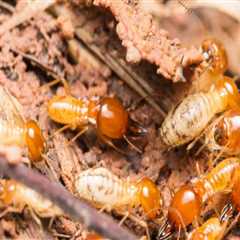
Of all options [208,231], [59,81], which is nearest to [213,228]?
[208,231]

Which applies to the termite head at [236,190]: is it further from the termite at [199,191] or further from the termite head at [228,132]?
the termite head at [228,132]

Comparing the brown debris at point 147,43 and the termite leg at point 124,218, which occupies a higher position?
the brown debris at point 147,43

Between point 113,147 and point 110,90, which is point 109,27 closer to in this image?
point 110,90

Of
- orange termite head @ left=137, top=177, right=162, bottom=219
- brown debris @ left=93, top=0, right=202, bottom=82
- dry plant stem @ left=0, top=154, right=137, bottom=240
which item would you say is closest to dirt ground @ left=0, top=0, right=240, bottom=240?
brown debris @ left=93, top=0, right=202, bottom=82

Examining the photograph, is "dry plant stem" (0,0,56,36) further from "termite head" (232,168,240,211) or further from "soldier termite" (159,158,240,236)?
"termite head" (232,168,240,211)

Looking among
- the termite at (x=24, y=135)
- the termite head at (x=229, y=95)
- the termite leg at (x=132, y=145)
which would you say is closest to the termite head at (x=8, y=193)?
the termite at (x=24, y=135)

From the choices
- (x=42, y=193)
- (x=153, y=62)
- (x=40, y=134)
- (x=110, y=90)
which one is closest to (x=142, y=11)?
(x=153, y=62)
